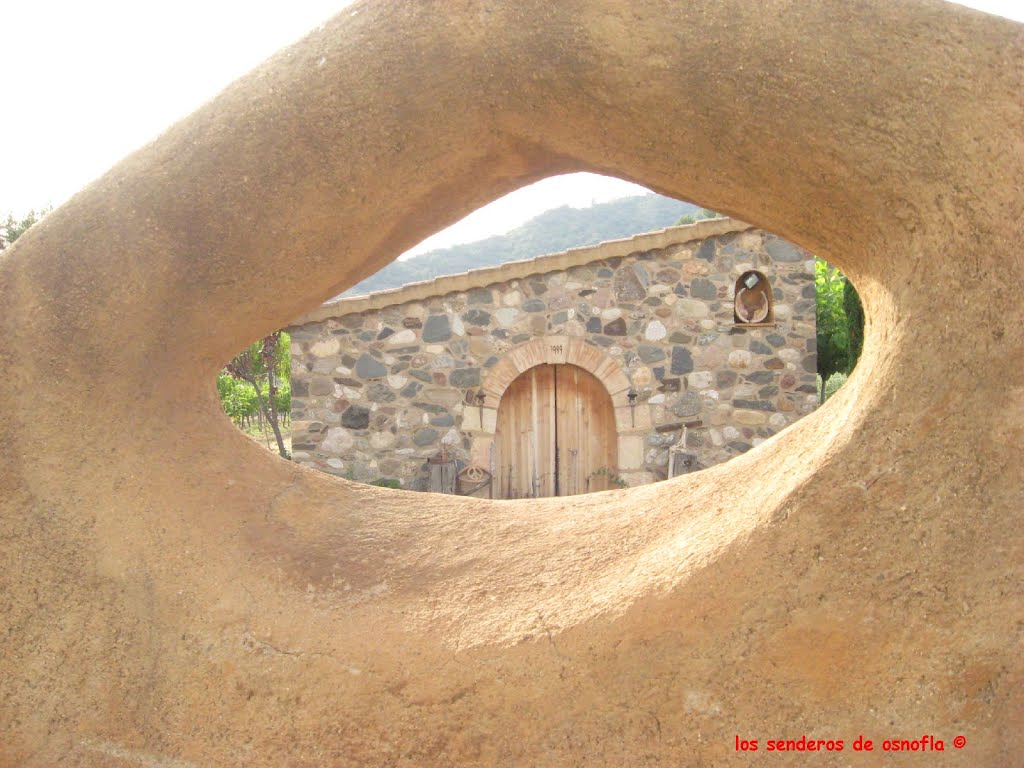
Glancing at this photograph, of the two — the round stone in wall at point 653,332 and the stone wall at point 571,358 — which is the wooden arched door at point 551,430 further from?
the round stone in wall at point 653,332

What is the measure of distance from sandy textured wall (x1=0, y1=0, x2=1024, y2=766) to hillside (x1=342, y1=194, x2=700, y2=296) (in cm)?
5088

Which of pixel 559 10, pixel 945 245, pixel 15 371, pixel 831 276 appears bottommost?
pixel 15 371

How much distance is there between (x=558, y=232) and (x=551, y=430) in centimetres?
5286

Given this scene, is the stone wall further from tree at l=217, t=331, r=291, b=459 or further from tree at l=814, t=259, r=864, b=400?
tree at l=217, t=331, r=291, b=459

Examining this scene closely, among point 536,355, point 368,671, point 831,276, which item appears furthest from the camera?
point 831,276

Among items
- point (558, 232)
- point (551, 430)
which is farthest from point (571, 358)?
point (558, 232)

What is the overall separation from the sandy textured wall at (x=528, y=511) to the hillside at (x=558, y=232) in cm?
5088

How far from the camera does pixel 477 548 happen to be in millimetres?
1588

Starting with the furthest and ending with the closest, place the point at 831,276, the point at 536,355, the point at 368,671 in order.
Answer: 1. the point at 831,276
2. the point at 536,355
3. the point at 368,671

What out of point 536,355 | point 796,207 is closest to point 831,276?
point 536,355

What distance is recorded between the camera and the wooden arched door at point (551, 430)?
23.5ft

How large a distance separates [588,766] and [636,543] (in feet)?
1.27

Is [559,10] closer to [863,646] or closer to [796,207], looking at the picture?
[796,207]

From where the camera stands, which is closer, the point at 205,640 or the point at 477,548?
the point at 205,640
